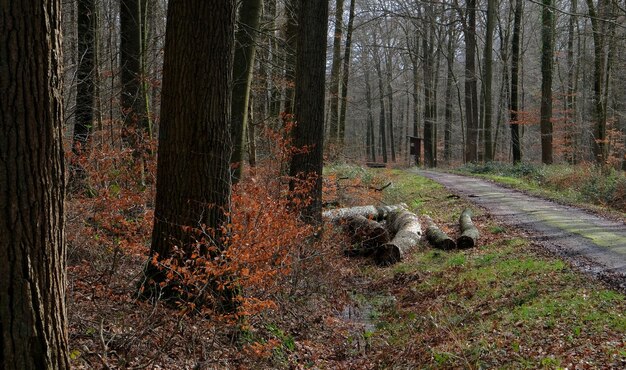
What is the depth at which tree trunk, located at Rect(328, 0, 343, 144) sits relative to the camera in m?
23.2

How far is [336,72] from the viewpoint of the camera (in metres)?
23.5

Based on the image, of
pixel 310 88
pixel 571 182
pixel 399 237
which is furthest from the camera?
pixel 571 182

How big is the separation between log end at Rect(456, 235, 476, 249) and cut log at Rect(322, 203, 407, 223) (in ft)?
7.87

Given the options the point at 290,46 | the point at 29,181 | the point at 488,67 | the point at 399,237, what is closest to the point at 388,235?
the point at 399,237

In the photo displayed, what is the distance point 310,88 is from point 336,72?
13412mm

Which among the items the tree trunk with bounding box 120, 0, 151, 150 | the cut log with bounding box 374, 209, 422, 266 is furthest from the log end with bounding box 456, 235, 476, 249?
the tree trunk with bounding box 120, 0, 151, 150

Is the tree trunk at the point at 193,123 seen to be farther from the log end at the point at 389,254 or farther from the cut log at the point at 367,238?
the cut log at the point at 367,238

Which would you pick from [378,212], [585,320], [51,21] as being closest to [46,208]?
[51,21]

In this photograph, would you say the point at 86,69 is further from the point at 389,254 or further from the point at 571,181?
the point at 571,181

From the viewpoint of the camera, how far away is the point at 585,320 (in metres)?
6.21

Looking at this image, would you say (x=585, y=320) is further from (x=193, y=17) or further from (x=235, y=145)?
(x=235, y=145)

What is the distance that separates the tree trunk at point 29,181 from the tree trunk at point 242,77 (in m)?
7.43

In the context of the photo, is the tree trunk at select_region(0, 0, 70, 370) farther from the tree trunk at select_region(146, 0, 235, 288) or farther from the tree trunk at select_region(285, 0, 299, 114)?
the tree trunk at select_region(285, 0, 299, 114)

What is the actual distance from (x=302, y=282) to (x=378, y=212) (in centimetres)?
579
